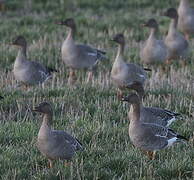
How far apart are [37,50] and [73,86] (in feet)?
11.4

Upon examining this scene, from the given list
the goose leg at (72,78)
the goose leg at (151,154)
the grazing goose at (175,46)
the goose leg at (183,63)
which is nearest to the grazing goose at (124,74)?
the goose leg at (72,78)

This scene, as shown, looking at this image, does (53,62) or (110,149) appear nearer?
(110,149)

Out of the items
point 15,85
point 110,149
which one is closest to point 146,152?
point 110,149

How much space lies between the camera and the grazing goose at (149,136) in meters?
8.16

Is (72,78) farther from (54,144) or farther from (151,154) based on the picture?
(54,144)

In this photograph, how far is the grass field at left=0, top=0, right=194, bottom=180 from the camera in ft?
24.1

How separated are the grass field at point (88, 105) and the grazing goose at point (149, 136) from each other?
12 centimetres

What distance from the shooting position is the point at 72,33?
13500 mm

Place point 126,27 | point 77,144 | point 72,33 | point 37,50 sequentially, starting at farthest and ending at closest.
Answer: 1. point 126,27
2. point 37,50
3. point 72,33
4. point 77,144

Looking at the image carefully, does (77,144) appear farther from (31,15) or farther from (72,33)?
(31,15)

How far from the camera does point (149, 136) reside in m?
8.24

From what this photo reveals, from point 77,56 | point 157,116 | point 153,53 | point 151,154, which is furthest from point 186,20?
point 151,154

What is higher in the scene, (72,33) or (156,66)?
(72,33)

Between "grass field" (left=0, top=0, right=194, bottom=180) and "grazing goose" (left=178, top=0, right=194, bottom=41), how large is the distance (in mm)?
489
